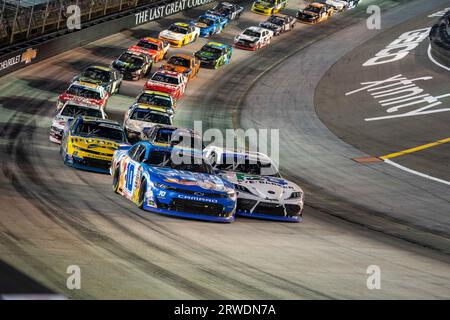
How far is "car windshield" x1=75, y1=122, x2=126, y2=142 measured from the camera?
76.6 feet

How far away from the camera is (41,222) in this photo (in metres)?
15.3

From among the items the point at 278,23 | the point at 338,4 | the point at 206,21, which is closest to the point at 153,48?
the point at 206,21

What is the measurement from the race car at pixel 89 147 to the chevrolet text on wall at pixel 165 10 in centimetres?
3412

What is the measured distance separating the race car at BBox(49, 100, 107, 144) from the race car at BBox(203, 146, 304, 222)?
25.0 feet

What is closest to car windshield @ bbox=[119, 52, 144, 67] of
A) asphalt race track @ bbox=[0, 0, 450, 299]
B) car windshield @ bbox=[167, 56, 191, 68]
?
car windshield @ bbox=[167, 56, 191, 68]

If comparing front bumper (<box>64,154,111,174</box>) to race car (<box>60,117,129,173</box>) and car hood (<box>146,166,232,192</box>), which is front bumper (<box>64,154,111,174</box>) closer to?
race car (<box>60,117,129,173</box>)

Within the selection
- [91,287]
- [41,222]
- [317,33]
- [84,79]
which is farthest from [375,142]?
[317,33]

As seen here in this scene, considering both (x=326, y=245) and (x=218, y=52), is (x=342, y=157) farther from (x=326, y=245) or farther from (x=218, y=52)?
(x=218, y=52)

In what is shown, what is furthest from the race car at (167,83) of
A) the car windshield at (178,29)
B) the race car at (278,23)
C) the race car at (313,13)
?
the race car at (313,13)

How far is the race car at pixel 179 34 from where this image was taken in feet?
174

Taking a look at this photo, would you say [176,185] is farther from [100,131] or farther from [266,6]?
[266,6]

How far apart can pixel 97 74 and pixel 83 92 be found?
15.9ft

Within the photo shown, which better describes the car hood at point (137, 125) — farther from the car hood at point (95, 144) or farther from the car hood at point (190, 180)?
the car hood at point (190, 180)

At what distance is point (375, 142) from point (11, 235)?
2289 cm
